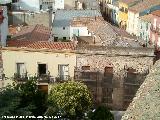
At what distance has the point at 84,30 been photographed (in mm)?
43125

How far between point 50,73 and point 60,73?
67 centimetres

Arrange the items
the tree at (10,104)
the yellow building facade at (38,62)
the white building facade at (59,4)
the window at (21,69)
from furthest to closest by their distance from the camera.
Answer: the white building facade at (59,4)
the window at (21,69)
the yellow building facade at (38,62)
the tree at (10,104)

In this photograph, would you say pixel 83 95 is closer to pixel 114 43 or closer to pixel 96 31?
pixel 114 43

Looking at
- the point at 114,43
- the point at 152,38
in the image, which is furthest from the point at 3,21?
the point at 152,38

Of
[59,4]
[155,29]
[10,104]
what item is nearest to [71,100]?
[10,104]

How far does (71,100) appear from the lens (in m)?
24.3

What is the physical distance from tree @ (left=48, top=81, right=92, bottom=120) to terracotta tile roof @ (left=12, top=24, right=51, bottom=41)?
416 inches

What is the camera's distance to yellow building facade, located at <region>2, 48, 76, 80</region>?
2884 centimetres

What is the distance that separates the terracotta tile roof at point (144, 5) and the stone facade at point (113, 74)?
25.8m

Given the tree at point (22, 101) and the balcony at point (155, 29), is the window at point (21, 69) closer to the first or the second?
the tree at point (22, 101)

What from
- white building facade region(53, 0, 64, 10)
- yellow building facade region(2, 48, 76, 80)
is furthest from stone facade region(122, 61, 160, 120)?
white building facade region(53, 0, 64, 10)

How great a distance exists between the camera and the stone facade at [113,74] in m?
28.7

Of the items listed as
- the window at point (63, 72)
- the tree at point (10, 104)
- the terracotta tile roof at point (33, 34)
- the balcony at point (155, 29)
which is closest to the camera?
the tree at point (10, 104)

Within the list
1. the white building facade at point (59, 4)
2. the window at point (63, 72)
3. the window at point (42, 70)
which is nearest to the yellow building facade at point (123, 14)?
the white building facade at point (59, 4)
